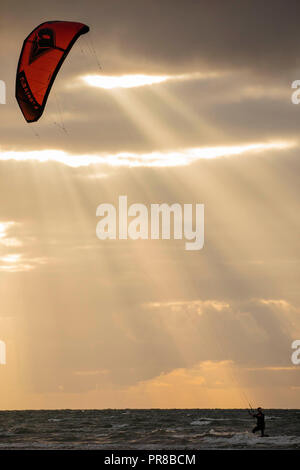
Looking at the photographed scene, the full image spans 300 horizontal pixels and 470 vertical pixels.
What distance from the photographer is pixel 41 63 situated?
98.5ft

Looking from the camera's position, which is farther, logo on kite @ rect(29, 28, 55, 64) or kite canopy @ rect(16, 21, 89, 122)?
logo on kite @ rect(29, 28, 55, 64)

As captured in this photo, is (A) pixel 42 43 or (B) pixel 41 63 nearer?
(B) pixel 41 63

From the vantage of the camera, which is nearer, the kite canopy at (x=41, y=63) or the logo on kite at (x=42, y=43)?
the kite canopy at (x=41, y=63)

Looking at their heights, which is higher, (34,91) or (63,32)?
(63,32)

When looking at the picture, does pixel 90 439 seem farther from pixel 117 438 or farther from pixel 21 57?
pixel 21 57

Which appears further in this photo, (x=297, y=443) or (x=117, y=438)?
(x=117, y=438)

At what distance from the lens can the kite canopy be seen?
29812 millimetres

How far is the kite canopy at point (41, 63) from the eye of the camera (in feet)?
97.8

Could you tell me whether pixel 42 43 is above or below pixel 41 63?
above
